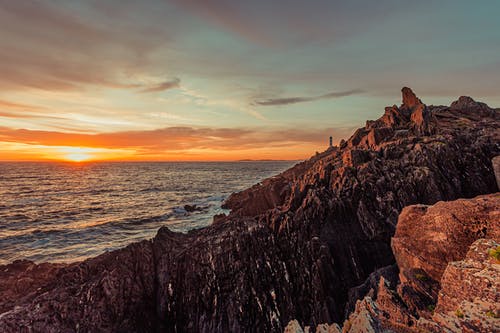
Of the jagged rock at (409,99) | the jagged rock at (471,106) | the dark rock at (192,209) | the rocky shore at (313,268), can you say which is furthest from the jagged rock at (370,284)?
the jagged rock at (471,106)

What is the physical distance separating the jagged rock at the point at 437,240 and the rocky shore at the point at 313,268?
0.18 feet

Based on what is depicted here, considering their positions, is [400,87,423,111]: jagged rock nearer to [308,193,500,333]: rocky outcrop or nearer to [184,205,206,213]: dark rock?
[308,193,500,333]: rocky outcrop

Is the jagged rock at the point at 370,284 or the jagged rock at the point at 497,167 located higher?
the jagged rock at the point at 497,167

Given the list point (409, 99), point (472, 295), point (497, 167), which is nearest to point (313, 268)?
point (472, 295)

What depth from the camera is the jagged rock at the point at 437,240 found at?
11.6 metres

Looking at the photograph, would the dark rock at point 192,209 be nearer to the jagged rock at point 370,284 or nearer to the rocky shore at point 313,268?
the rocky shore at point 313,268

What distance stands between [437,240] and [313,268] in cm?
873

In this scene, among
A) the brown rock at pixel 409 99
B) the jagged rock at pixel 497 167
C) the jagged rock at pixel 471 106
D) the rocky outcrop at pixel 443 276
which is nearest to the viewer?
the rocky outcrop at pixel 443 276

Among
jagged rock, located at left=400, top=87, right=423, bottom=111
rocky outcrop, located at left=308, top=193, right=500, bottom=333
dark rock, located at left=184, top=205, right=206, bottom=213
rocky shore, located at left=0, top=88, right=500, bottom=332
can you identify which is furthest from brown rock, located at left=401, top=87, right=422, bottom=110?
dark rock, located at left=184, top=205, right=206, bottom=213

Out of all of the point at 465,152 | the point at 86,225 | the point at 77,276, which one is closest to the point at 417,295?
the point at 77,276

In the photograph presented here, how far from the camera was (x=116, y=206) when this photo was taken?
63438 mm

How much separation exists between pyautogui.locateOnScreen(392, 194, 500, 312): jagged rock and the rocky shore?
0.06m

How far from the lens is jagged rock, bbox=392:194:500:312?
11.6m

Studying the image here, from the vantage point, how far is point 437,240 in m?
13.1
